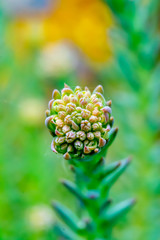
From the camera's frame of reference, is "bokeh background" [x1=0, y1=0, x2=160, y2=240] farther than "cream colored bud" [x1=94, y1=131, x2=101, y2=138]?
Yes

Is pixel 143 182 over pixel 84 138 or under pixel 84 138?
over

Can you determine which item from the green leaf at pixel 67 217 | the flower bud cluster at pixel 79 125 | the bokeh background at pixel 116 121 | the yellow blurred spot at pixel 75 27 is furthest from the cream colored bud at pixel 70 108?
the yellow blurred spot at pixel 75 27

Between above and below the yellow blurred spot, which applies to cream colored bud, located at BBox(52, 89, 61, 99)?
below

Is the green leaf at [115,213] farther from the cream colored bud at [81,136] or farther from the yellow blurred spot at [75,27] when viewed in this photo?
the yellow blurred spot at [75,27]

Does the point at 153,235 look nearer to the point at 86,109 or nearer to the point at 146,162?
the point at 146,162

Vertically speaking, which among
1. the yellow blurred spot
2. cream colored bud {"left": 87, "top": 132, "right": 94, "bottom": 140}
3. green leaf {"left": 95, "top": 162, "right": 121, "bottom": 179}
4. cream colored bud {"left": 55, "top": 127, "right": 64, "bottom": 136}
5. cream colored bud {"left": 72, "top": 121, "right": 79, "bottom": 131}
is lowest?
cream colored bud {"left": 87, "top": 132, "right": 94, "bottom": 140}

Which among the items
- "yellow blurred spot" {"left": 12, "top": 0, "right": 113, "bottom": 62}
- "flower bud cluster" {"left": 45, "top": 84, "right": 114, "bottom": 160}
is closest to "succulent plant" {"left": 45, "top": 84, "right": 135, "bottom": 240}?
"flower bud cluster" {"left": 45, "top": 84, "right": 114, "bottom": 160}

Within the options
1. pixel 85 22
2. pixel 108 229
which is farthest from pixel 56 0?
Result: pixel 108 229

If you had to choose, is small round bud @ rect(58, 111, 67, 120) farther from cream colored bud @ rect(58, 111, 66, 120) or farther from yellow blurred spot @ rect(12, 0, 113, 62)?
yellow blurred spot @ rect(12, 0, 113, 62)
